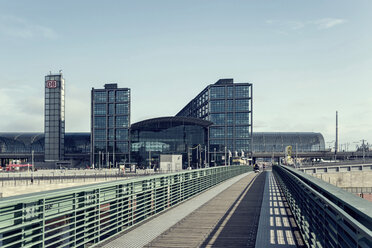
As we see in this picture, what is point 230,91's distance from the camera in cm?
13388

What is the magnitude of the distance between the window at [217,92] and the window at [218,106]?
6.02ft

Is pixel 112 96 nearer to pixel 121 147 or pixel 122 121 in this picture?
pixel 122 121

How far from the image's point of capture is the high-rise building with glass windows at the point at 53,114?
12525 cm

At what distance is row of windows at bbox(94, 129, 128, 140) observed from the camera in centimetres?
13475

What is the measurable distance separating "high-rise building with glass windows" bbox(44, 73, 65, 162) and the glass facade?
83.3 ft

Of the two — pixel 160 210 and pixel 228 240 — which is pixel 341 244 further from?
pixel 160 210

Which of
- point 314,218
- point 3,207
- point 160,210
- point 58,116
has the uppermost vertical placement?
point 58,116

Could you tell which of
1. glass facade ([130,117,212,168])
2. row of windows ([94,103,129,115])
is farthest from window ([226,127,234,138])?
row of windows ([94,103,129,115])

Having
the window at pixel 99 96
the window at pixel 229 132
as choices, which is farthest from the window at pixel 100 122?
the window at pixel 229 132

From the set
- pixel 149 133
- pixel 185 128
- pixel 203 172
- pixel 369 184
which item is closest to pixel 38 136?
pixel 149 133

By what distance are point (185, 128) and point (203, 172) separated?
10043cm

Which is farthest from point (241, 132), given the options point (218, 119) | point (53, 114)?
point (53, 114)

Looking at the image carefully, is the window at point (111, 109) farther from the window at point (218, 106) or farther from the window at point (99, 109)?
the window at point (218, 106)

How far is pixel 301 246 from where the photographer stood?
9.22 meters
